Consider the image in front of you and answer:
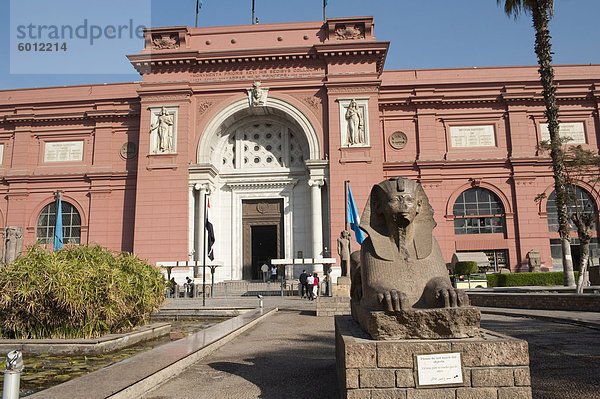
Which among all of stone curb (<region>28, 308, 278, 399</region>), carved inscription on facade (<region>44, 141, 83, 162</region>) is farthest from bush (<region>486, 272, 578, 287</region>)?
carved inscription on facade (<region>44, 141, 83, 162</region>)

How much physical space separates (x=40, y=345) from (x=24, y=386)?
194 centimetres

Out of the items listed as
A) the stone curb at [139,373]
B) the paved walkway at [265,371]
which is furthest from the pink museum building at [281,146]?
the stone curb at [139,373]

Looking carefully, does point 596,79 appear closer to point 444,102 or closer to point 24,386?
point 444,102

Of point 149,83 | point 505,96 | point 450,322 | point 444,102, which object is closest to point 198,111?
point 149,83

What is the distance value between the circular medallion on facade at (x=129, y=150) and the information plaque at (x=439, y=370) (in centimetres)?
2426

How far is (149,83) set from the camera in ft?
77.0

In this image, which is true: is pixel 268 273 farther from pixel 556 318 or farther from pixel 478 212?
pixel 556 318

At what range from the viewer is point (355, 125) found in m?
22.6

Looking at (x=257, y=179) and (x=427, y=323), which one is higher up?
(x=257, y=179)

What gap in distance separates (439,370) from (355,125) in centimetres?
2025

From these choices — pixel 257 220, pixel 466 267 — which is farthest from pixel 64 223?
pixel 466 267

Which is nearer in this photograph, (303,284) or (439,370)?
(439,370)

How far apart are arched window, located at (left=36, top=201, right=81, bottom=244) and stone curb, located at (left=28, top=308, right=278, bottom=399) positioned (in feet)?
69.9

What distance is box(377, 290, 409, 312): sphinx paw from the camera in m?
3.25
